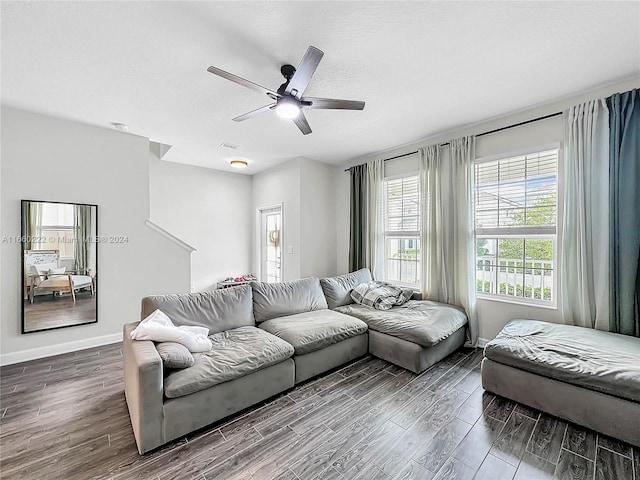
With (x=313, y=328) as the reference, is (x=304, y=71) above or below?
above

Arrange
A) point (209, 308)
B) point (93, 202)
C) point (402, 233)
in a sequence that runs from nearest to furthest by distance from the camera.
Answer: point (209, 308)
point (93, 202)
point (402, 233)

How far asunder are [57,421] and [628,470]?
3805 millimetres

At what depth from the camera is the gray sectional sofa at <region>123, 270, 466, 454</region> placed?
1.76m

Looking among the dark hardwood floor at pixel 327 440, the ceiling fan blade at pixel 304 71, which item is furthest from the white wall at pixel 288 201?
the ceiling fan blade at pixel 304 71

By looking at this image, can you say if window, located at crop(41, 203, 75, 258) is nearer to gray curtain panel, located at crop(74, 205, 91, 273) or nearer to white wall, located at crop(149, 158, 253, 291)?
gray curtain panel, located at crop(74, 205, 91, 273)

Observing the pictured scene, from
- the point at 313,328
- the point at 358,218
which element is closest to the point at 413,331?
the point at 313,328

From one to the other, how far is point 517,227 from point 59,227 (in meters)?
5.38

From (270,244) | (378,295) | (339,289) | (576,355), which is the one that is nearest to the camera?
(576,355)

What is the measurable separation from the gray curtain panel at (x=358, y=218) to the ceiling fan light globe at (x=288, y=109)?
2.59m

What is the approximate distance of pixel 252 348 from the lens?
2.27 meters

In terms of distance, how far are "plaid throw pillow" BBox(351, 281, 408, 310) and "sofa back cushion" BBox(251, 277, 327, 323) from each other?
520 millimetres

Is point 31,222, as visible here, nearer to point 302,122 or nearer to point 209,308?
point 209,308

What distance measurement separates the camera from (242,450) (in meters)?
1.76

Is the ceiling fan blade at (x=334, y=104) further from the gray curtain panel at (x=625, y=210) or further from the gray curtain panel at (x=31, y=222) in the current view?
the gray curtain panel at (x=31, y=222)
